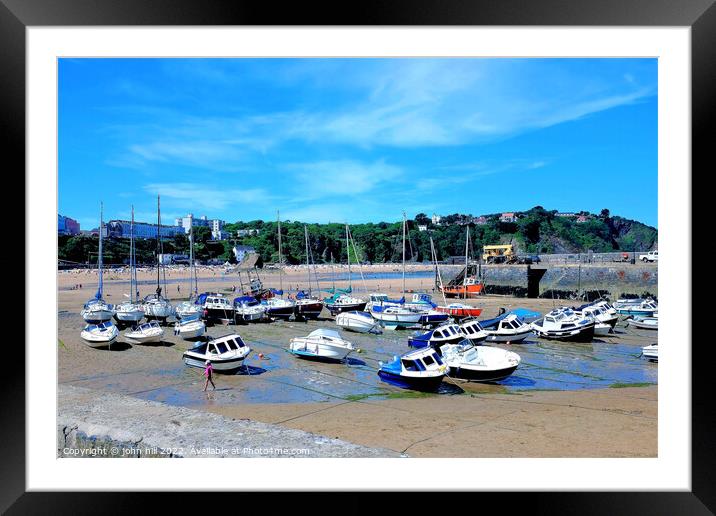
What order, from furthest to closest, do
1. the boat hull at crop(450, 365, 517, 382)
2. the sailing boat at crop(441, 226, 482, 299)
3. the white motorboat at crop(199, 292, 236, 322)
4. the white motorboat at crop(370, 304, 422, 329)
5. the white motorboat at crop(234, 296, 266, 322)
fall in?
the sailing boat at crop(441, 226, 482, 299), the white motorboat at crop(234, 296, 266, 322), the white motorboat at crop(199, 292, 236, 322), the white motorboat at crop(370, 304, 422, 329), the boat hull at crop(450, 365, 517, 382)

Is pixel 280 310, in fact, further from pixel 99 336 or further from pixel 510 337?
pixel 510 337

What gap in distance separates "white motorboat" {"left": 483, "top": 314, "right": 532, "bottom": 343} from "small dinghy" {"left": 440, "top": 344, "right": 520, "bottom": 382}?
3.60 m

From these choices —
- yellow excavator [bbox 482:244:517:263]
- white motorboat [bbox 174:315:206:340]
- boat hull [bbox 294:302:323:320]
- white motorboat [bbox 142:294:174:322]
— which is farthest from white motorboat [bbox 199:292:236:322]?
yellow excavator [bbox 482:244:517:263]

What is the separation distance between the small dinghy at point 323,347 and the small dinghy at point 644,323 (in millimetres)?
9452

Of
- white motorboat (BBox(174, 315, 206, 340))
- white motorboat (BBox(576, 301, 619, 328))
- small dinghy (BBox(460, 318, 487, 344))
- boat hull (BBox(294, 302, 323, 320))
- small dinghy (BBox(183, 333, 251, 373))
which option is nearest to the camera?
small dinghy (BBox(183, 333, 251, 373))

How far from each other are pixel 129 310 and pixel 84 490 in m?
10.8

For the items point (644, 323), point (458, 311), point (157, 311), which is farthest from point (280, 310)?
point (644, 323)

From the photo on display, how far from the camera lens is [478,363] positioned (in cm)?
815

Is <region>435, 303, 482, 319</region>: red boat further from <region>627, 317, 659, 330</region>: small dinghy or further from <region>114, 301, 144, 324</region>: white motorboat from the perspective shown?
<region>114, 301, 144, 324</region>: white motorboat

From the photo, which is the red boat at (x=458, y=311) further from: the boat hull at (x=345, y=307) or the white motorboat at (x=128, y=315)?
the white motorboat at (x=128, y=315)

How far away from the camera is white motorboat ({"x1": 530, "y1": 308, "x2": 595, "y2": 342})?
473 inches

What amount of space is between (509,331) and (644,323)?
4901mm
